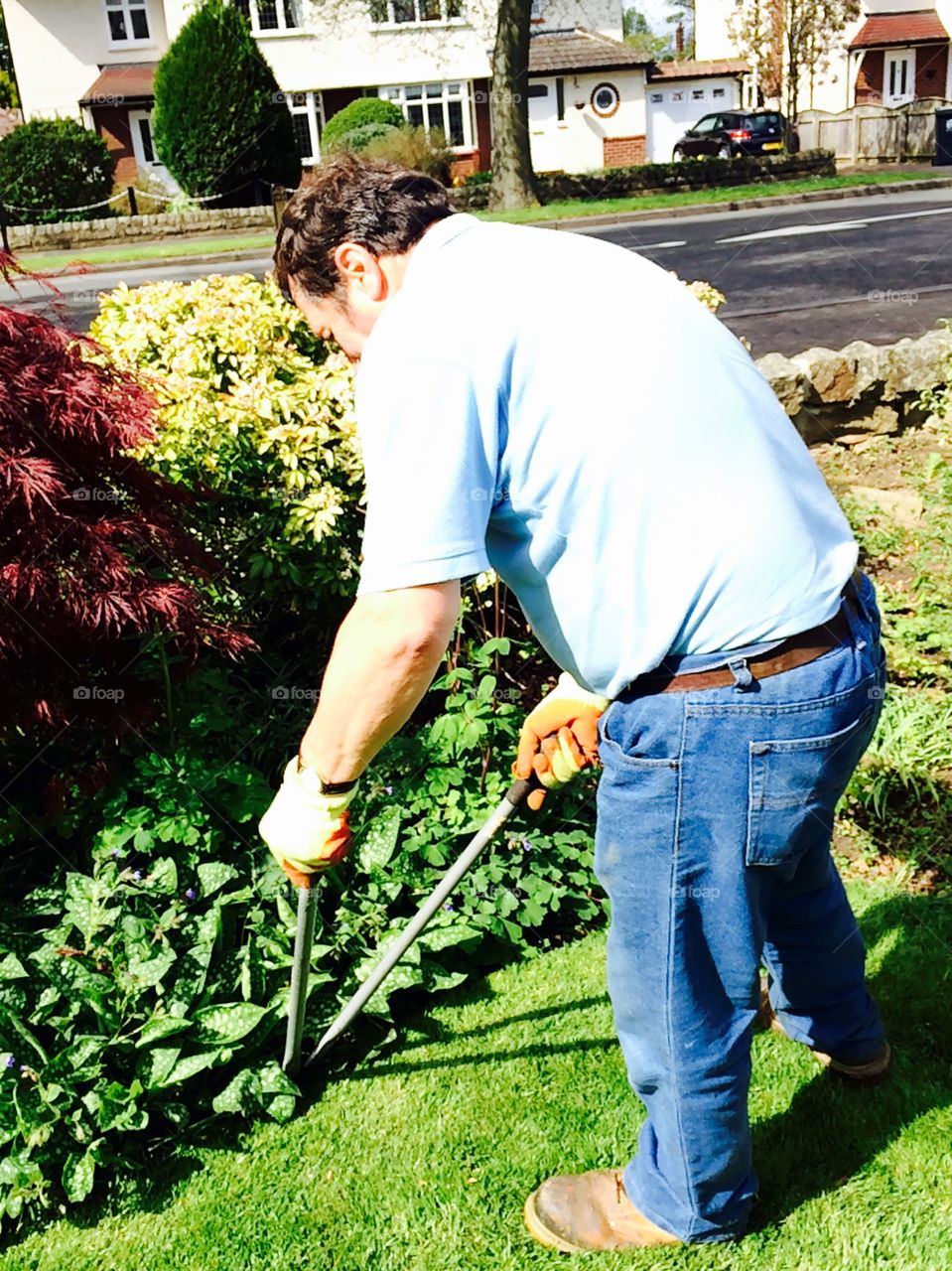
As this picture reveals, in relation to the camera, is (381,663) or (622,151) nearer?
(381,663)

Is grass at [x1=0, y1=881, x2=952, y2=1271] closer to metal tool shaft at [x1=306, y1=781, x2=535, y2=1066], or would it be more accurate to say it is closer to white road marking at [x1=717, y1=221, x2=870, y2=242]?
metal tool shaft at [x1=306, y1=781, x2=535, y2=1066]

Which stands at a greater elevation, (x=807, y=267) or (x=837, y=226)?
(x=837, y=226)

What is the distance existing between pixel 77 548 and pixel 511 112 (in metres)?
20.0

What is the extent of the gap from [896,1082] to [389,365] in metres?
2.00

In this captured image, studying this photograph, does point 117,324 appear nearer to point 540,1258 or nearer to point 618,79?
point 540,1258

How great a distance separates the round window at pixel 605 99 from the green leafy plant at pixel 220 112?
Answer: 15.5m

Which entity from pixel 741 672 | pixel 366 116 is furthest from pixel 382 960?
pixel 366 116

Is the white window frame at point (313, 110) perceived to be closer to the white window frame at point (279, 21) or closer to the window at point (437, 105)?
the white window frame at point (279, 21)

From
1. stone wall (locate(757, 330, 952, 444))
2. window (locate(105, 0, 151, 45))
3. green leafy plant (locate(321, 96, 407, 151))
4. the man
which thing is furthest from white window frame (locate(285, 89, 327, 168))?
the man

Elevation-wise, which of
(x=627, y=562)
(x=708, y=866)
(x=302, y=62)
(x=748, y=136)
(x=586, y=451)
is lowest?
(x=708, y=866)

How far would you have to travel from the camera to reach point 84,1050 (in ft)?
8.54

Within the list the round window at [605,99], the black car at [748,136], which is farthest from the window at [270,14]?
the black car at [748,136]

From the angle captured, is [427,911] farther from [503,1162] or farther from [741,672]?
[741,672]

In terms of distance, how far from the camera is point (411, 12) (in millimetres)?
31047
